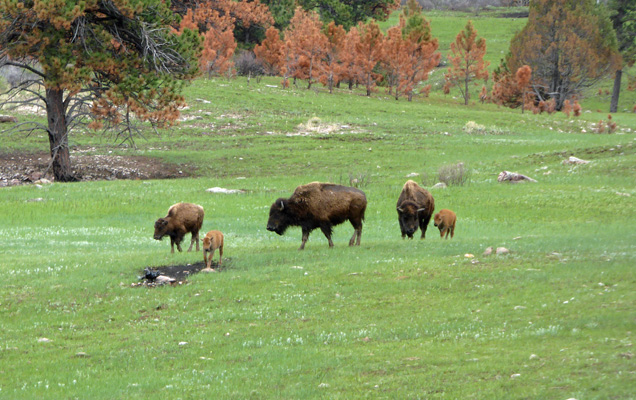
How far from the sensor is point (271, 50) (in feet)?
231

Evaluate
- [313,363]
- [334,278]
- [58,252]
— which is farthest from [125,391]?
[58,252]

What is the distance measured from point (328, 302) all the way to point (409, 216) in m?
5.09

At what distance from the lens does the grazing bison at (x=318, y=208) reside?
658 inches

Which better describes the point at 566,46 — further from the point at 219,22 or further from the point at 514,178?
the point at 514,178

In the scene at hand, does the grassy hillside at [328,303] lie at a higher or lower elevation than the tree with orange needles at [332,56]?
lower

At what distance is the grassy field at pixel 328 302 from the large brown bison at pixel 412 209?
0.42m

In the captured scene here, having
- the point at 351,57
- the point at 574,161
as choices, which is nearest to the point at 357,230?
the point at 574,161

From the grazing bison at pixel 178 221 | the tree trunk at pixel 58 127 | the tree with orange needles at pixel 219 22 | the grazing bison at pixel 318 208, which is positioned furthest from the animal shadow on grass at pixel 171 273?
the tree with orange needles at pixel 219 22

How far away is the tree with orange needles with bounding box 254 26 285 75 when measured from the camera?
69.6 meters

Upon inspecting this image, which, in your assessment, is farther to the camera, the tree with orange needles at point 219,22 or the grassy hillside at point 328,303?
the tree with orange needles at point 219,22

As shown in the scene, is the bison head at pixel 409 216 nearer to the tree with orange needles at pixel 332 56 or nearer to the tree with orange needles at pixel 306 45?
the tree with orange needles at pixel 306 45

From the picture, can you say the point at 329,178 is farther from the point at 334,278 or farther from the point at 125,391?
the point at 125,391

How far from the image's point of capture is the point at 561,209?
23.9 metres

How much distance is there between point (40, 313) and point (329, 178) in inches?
788
